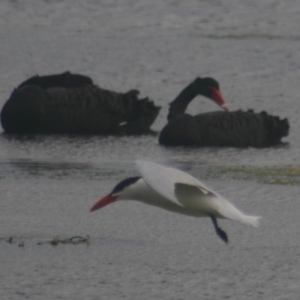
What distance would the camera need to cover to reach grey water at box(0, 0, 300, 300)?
21.5 ft

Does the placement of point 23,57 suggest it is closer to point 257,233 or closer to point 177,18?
point 177,18

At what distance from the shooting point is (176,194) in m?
7.26

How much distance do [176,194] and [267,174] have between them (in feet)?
9.55

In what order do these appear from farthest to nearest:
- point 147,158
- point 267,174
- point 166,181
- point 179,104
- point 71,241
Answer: point 179,104
point 147,158
point 267,174
point 71,241
point 166,181

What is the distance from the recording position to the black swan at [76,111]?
13.4m

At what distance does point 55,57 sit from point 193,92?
4653 millimetres

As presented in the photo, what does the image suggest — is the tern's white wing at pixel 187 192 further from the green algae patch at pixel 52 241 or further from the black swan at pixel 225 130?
the black swan at pixel 225 130

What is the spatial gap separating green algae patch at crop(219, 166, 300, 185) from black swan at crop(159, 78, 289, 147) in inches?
70.1

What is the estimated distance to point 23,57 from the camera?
17.8 metres

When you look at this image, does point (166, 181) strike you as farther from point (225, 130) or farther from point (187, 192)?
point (225, 130)

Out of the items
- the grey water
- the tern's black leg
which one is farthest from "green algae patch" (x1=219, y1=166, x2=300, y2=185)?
the tern's black leg

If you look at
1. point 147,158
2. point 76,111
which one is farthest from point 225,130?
point 76,111

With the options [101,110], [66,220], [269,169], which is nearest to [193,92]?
[101,110]

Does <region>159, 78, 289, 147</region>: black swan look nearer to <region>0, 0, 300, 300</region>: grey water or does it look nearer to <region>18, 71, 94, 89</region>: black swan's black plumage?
<region>0, 0, 300, 300</region>: grey water
